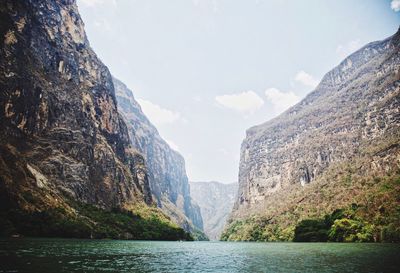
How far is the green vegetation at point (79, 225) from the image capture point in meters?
99.3

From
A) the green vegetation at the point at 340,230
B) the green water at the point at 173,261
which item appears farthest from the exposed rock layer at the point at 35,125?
the green vegetation at the point at 340,230

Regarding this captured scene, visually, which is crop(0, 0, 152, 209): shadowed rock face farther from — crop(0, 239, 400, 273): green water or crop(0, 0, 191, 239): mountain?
crop(0, 239, 400, 273): green water

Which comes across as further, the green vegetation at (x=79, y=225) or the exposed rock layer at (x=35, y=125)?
the exposed rock layer at (x=35, y=125)

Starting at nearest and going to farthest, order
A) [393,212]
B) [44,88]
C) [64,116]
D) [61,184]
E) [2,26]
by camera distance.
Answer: [393,212], [2,26], [61,184], [44,88], [64,116]

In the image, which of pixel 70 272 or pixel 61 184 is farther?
pixel 61 184

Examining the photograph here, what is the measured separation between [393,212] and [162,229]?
11965 cm

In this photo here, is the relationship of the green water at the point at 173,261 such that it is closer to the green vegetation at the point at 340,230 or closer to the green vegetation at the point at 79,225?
the green vegetation at the point at 79,225

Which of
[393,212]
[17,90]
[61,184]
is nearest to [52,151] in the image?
[61,184]

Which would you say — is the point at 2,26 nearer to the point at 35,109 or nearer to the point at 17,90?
the point at 17,90

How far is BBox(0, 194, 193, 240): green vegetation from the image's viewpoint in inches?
3910

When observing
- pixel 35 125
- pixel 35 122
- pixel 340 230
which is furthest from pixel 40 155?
pixel 340 230

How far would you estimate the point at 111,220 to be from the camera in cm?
16212

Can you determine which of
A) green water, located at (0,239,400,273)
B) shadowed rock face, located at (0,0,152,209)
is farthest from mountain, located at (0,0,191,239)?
green water, located at (0,239,400,273)

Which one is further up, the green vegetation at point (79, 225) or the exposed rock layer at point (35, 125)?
the exposed rock layer at point (35, 125)
